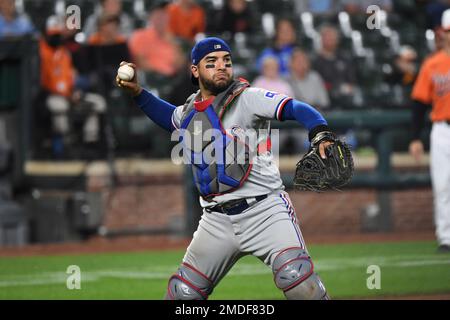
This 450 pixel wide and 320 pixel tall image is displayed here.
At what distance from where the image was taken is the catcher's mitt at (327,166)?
5.30 meters

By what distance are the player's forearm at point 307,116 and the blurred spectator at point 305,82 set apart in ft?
25.1

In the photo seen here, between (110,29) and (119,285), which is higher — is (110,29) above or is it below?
above

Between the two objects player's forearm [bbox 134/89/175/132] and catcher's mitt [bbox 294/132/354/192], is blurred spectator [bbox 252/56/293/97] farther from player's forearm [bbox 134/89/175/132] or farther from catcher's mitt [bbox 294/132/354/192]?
catcher's mitt [bbox 294/132/354/192]

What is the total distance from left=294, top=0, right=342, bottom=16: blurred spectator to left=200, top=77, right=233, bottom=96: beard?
33.1 ft

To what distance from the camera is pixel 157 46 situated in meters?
13.4

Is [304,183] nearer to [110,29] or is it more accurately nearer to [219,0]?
[110,29]

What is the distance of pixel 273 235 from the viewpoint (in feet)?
18.3

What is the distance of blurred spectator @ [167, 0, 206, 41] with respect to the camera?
1374 centimetres

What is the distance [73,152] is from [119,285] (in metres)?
4.35

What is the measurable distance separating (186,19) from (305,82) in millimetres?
1924

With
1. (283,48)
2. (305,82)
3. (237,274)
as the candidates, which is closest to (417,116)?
(237,274)

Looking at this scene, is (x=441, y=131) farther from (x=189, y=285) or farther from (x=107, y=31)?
(x=189, y=285)

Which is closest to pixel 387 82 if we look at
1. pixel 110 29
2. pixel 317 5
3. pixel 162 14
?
pixel 317 5

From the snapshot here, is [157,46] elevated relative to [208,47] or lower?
lower
